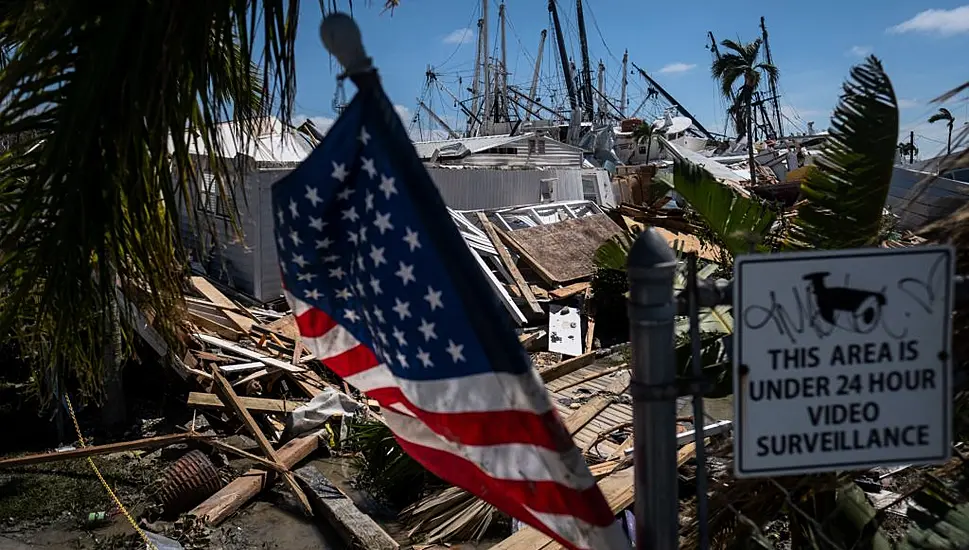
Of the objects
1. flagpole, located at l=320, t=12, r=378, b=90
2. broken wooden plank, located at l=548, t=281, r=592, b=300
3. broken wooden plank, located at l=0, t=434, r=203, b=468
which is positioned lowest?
broken wooden plank, located at l=0, t=434, r=203, b=468

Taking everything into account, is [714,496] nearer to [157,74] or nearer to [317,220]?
[317,220]

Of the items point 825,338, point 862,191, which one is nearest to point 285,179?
point 825,338

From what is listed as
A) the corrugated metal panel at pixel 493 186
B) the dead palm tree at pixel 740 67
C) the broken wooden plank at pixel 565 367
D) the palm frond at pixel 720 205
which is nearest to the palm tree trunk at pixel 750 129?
the dead palm tree at pixel 740 67

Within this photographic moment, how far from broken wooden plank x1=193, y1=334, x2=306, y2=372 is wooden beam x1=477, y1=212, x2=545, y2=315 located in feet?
16.3

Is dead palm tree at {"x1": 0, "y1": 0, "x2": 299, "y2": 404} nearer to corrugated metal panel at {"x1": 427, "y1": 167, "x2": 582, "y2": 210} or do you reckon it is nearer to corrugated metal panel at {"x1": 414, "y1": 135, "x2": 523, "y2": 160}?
corrugated metal panel at {"x1": 427, "y1": 167, "x2": 582, "y2": 210}

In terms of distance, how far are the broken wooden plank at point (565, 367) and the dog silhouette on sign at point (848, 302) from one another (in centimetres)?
779

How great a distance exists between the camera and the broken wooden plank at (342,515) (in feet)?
19.4

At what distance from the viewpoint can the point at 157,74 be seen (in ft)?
7.10

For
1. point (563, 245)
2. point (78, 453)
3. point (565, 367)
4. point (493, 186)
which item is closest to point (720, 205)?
point (78, 453)

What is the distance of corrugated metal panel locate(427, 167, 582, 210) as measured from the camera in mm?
18859

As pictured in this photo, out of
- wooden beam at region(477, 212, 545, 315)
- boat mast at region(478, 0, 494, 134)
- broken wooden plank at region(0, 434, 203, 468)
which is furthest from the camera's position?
boat mast at region(478, 0, 494, 134)

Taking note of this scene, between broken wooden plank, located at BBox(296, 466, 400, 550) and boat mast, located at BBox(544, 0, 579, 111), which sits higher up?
boat mast, located at BBox(544, 0, 579, 111)

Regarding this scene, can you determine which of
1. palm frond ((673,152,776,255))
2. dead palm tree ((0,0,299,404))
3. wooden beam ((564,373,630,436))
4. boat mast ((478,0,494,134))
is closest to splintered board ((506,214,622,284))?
wooden beam ((564,373,630,436))

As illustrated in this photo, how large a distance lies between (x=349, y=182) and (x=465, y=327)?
634mm
